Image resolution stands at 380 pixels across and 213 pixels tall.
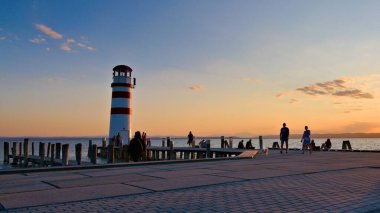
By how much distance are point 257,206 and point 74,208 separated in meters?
3.07

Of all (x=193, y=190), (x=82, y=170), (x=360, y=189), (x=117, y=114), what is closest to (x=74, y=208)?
(x=193, y=190)

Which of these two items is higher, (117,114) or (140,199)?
(117,114)

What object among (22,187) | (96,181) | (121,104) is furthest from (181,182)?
(121,104)

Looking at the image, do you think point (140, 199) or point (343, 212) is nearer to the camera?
point (343, 212)

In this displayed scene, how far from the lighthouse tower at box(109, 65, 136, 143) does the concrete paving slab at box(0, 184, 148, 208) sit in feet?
89.3

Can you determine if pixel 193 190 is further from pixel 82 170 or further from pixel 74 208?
pixel 82 170

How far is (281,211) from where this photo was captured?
237 inches

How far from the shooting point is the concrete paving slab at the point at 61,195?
6734mm

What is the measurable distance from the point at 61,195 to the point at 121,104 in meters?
28.4

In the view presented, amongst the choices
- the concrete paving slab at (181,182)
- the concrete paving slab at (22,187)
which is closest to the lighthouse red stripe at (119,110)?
the concrete paving slab at (181,182)

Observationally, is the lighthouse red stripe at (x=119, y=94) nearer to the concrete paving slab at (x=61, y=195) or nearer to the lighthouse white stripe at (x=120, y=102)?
the lighthouse white stripe at (x=120, y=102)

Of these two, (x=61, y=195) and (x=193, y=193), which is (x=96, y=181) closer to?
(x=61, y=195)

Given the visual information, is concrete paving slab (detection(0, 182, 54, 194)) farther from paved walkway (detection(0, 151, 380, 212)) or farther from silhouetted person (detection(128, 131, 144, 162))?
silhouetted person (detection(128, 131, 144, 162))

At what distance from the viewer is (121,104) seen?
35500mm
